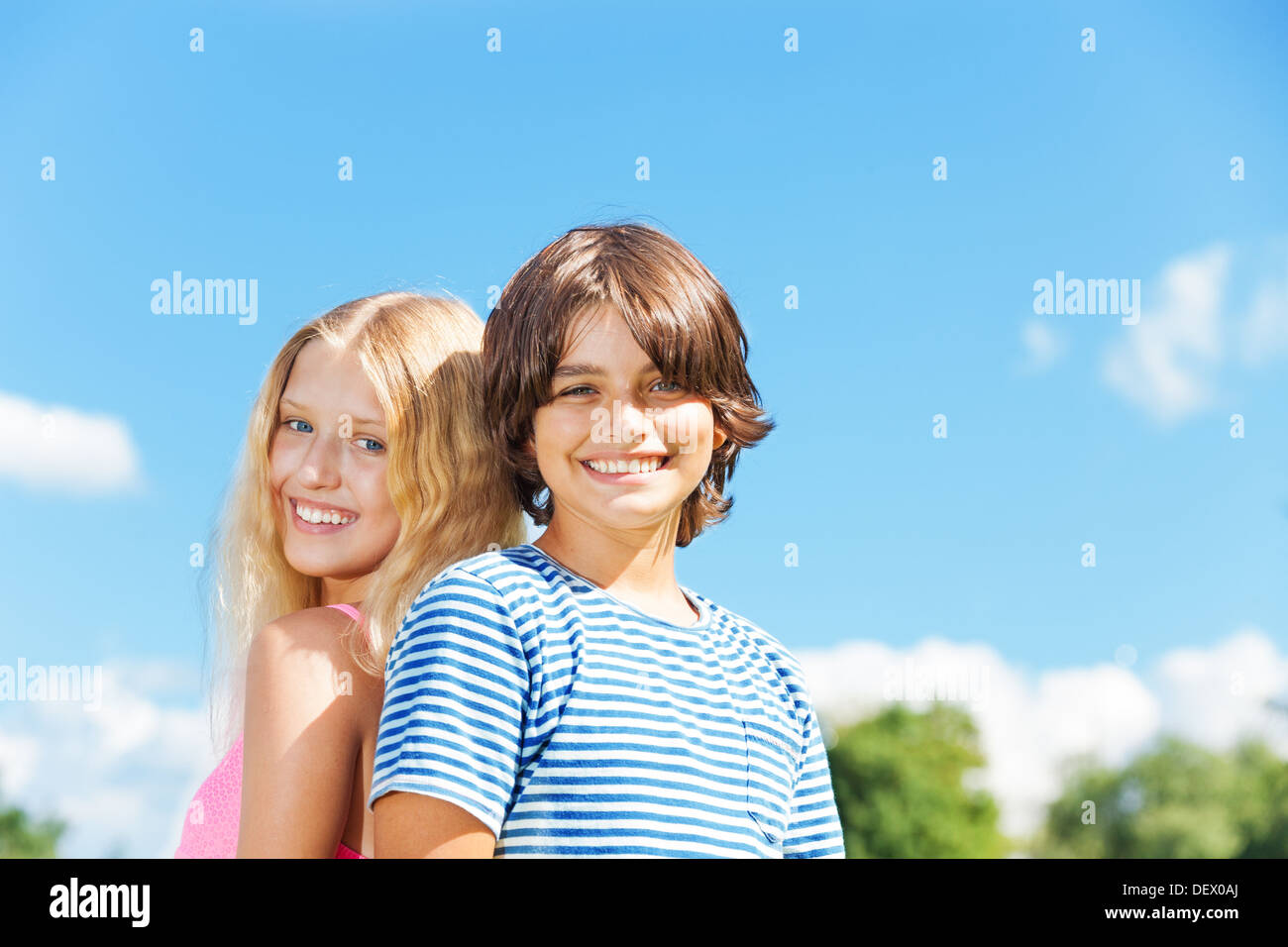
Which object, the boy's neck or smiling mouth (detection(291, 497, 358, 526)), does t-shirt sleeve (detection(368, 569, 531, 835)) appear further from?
smiling mouth (detection(291, 497, 358, 526))

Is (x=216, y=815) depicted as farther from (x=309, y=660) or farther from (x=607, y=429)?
(x=607, y=429)

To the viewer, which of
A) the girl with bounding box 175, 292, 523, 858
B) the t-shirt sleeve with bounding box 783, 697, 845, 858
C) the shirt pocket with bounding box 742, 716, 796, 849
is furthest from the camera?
the t-shirt sleeve with bounding box 783, 697, 845, 858

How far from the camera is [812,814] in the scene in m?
3.38

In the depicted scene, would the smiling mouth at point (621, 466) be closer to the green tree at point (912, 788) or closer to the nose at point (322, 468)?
the nose at point (322, 468)

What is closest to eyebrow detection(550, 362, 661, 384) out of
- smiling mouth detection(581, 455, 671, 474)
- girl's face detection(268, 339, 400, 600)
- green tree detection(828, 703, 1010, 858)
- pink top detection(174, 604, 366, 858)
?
smiling mouth detection(581, 455, 671, 474)

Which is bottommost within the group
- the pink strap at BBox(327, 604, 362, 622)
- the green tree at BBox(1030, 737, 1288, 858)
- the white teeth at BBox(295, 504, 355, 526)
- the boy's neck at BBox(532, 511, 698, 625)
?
the green tree at BBox(1030, 737, 1288, 858)

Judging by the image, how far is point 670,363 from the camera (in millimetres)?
3176

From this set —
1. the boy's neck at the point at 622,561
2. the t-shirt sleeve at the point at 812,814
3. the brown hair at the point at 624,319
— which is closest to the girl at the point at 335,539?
the brown hair at the point at 624,319

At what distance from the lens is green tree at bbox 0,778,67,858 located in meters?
37.1

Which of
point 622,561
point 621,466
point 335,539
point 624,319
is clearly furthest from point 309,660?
point 624,319

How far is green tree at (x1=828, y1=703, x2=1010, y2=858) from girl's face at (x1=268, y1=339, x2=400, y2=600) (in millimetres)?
37292

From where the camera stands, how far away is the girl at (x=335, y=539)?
10.5 feet

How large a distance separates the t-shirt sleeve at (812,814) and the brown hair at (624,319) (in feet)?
3.12
